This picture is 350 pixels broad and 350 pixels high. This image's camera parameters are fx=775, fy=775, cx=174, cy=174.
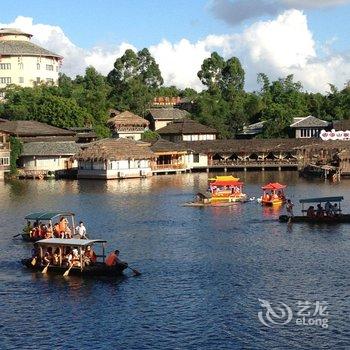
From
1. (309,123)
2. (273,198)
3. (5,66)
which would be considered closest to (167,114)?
(309,123)

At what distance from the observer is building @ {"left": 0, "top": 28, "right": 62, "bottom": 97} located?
500 feet

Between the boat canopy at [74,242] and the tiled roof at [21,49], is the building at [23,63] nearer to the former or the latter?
the tiled roof at [21,49]

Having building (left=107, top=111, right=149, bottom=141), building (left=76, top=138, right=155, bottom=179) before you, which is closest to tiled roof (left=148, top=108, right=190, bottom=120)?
building (left=107, top=111, right=149, bottom=141)

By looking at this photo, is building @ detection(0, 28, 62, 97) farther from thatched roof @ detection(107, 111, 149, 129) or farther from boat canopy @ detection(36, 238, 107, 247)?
boat canopy @ detection(36, 238, 107, 247)

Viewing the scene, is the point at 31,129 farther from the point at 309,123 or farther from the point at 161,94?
the point at 161,94

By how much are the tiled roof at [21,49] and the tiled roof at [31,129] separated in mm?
38085

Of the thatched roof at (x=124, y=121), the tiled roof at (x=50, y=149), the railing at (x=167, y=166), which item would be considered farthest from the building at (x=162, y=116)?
the tiled roof at (x=50, y=149)

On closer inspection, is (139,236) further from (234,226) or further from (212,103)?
(212,103)

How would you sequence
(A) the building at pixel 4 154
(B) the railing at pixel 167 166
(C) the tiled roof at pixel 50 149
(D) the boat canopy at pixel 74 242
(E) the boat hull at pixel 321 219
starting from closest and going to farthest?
(D) the boat canopy at pixel 74 242
(E) the boat hull at pixel 321 219
(A) the building at pixel 4 154
(C) the tiled roof at pixel 50 149
(B) the railing at pixel 167 166

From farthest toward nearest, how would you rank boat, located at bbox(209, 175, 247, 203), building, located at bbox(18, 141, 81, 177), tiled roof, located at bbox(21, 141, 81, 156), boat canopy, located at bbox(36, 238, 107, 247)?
tiled roof, located at bbox(21, 141, 81, 156), building, located at bbox(18, 141, 81, 177), boat, located at bbox(209, 175, 247, 203), boat canopy, located at bbox(36, 238, 107, 247)

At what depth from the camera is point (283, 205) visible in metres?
67.2

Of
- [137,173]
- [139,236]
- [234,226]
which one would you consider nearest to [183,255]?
[139,236]

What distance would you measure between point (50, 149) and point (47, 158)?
152cm

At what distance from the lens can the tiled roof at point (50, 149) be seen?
108 m
